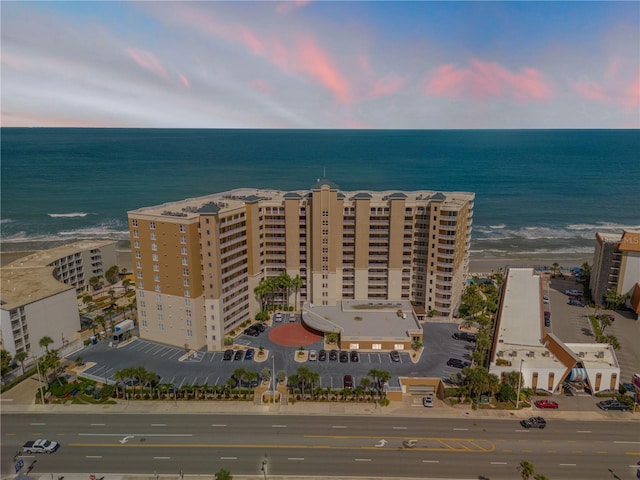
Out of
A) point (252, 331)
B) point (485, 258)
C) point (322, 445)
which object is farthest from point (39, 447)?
point (485, 258)

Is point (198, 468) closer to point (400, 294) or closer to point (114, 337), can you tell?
point (114, 337)

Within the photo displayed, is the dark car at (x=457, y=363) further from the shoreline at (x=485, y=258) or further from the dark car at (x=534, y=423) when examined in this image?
the shoreline at (x=485, y=258)

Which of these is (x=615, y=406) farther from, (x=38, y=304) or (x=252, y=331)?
(x=38, y=304)

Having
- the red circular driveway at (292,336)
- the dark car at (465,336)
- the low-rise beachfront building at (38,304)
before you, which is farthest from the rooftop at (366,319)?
the low-rise beachfront building at (38,304)

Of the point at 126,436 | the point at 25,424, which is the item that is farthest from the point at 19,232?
the point at 126,436

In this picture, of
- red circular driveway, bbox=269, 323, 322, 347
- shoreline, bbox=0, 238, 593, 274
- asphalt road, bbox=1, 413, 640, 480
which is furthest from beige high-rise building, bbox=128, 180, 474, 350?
shoreline, bbox=0, 238, 593, 274

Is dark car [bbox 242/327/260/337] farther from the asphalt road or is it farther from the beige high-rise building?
the asphalt road
